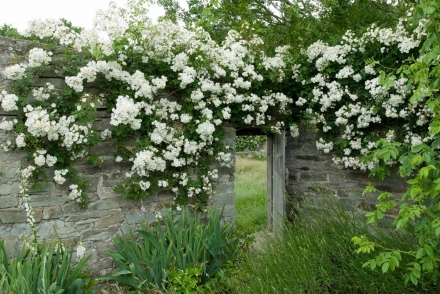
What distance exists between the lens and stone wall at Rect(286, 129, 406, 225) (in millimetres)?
6078

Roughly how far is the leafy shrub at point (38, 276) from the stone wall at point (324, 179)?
11.6 ft

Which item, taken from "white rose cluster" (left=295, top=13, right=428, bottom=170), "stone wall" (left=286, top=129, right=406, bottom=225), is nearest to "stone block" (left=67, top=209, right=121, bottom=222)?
"stone wall" (left=286, top=129, right=406, bottom=225)

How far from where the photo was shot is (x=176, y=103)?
5145 millimetres

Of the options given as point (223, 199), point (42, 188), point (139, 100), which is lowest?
point (223, 199)

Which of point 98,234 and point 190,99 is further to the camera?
point 190,99

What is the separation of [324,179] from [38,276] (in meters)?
4.78

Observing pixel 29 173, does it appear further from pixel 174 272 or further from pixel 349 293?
pixel 349 293

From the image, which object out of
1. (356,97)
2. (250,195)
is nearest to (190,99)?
(356,97)

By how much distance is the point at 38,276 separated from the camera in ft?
11.9

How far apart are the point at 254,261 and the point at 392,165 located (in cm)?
308

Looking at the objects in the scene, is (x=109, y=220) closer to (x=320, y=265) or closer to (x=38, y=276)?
(x=38, y=276)

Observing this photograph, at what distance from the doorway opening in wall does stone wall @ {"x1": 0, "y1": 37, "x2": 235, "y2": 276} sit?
1.61 m

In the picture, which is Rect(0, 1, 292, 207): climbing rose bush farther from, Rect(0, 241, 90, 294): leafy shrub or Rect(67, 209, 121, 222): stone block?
Rect(0, 241, 90, 294): leafy shrub

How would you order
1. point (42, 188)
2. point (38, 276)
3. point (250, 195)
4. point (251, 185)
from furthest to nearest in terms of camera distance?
point (251, 185) < point (250, 195) < point (42, 188) < point (38, 276)
